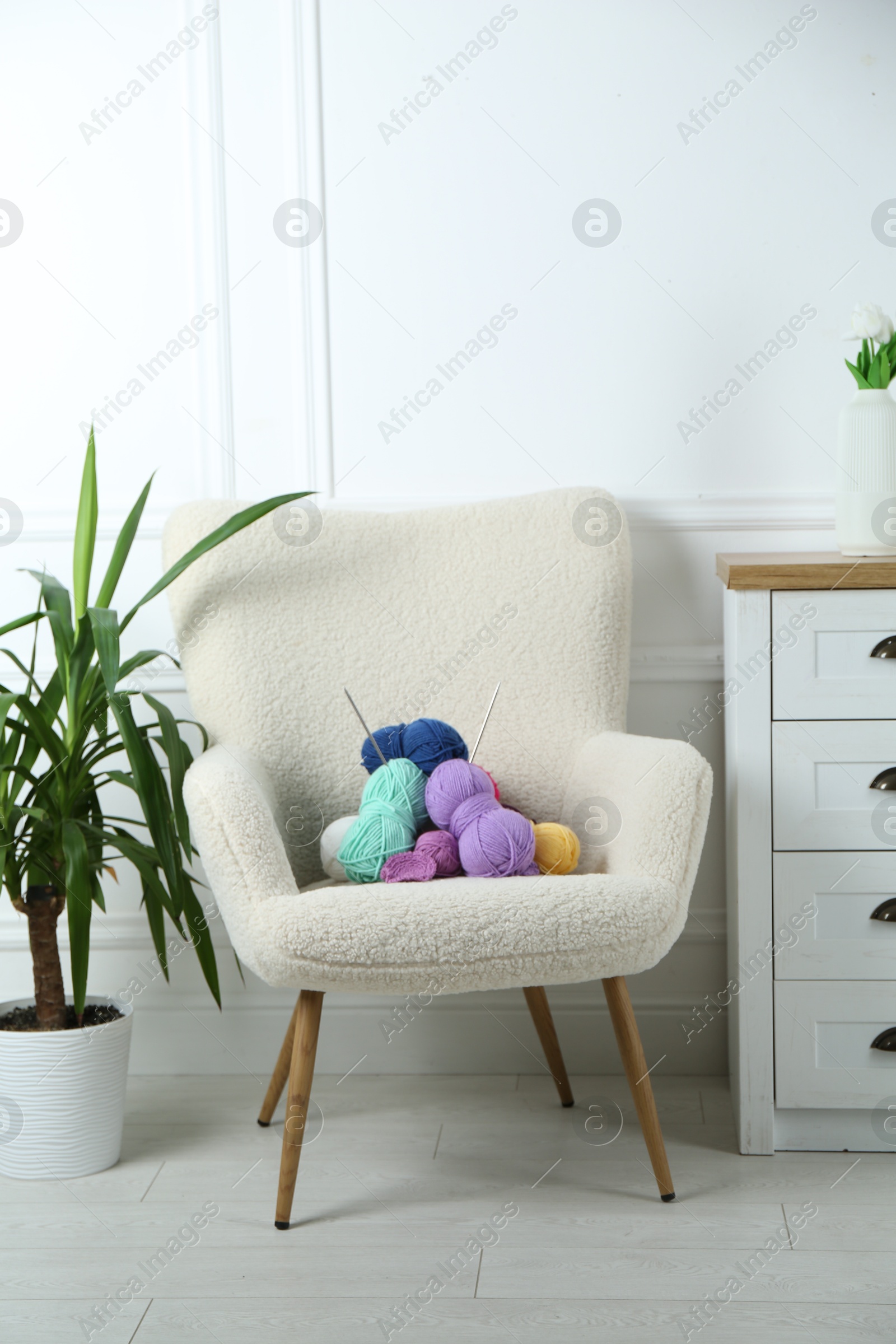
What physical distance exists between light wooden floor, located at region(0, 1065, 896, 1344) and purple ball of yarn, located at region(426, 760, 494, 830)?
20.1 inches

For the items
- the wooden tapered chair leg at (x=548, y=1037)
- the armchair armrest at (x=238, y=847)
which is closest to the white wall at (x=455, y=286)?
the wooden tapered chair leg at (x=548, y=1037)

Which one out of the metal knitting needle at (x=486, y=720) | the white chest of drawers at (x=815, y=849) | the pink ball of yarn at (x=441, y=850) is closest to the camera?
the pink ball of yarn at (x=441, y=850)

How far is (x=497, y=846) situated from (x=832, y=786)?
0.51 m

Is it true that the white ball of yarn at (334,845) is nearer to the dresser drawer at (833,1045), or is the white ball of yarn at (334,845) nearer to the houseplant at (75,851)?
the houseplant at (75,851)

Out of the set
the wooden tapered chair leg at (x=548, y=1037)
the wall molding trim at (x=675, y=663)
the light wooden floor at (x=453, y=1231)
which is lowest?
the light wooden floor at (x=453, y=1231)

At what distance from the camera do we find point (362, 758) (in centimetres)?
164

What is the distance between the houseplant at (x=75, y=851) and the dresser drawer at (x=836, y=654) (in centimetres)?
74

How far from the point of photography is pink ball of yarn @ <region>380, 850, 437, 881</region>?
1.43 m

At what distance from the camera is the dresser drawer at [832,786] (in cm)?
156

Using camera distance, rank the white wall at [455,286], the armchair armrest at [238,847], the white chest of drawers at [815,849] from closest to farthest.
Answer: the armchair armrest at [238,847]
the white chest of drawers at [815,849]
the white wall at [455,286]

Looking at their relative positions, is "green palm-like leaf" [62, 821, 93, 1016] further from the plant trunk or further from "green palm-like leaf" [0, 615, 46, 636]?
"green palm-like leaf" [0, 615, 46, 636]

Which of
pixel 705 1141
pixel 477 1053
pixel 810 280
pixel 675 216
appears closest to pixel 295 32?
pixel 675 216

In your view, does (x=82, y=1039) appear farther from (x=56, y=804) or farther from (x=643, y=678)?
(x=643, y=678)

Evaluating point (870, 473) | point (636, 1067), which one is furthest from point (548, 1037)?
point (870, 473)
